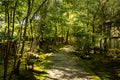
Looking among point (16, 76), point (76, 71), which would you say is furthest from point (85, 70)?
point (16, 76)

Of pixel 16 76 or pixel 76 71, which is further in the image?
pixel 76 71

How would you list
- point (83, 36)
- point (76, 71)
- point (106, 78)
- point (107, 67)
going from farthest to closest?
1. point (83, 36)
2. point (107, 67)
3. point (76, 71)
4. point (106, 78)

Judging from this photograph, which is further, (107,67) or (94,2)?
(94,2)

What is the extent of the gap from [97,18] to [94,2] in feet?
9.99

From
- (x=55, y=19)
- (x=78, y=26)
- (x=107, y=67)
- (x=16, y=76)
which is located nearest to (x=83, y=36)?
(x=78, y=26)

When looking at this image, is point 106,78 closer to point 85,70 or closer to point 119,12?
point 85,70

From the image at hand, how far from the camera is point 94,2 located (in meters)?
31.9

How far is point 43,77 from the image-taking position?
1817 cm

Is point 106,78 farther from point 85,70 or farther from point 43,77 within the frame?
point 43,77

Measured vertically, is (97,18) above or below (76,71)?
above

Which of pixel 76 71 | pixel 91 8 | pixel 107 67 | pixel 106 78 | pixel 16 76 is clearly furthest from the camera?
pixel 91 8

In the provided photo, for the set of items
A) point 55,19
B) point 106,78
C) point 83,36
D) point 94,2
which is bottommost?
point 106,78

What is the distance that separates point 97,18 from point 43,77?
1839 cm

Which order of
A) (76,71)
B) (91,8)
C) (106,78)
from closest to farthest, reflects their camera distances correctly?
(106,78)
(76,71)
(91,8)
